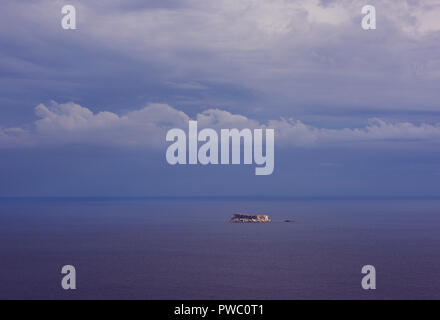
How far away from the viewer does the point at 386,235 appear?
12550 cm

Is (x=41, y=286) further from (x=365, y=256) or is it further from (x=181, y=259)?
(x=365, y=256)

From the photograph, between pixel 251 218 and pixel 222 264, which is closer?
pixel 222 264

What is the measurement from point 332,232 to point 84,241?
69604mm

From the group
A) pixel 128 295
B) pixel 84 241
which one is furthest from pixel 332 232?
pixel 128 295

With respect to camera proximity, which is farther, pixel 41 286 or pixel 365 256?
pixel 365 256

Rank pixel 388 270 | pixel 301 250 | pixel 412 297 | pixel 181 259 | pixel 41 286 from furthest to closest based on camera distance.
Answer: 1. pixel 301 250
2. pixel 181 259
3. pixel 388 270
4. pixel 41 286
5. pixel 412 297

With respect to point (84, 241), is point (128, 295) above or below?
below

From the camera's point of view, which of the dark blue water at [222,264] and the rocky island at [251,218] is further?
the rocky island at [251,218]

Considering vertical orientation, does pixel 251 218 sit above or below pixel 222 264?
above

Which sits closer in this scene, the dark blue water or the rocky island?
the dark blue water

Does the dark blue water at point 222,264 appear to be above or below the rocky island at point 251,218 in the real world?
below

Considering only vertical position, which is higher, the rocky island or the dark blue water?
the rocky island
